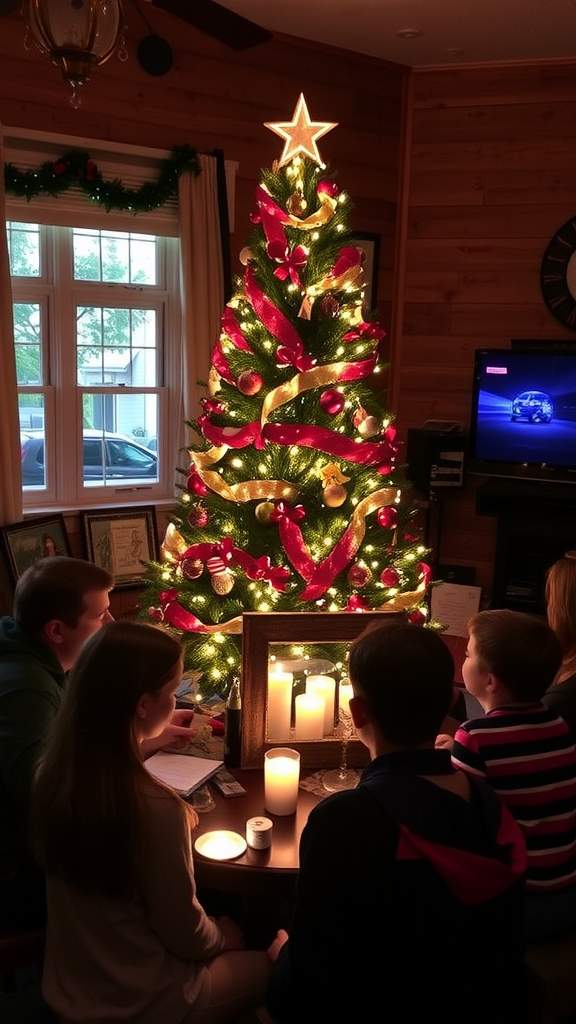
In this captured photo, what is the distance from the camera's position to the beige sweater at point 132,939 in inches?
55.1

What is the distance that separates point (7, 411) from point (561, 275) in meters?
3.05

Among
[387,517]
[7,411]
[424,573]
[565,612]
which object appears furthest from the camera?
[7,411]

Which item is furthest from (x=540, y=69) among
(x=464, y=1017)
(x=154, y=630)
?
(x=464, y=1017)

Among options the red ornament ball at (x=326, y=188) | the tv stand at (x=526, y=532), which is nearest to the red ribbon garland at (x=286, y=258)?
the red ornament ball at (x=326, y=188)

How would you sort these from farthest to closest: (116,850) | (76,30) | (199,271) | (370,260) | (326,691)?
(370,260), (199,271), (326,691), (76,30), (116,850)

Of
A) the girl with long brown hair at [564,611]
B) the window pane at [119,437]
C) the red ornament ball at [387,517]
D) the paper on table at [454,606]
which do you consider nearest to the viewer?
the girl with long brown hair at [564,611]

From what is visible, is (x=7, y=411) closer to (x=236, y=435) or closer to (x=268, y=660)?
(x=236, y=435)

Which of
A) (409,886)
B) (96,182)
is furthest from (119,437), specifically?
(409,886)

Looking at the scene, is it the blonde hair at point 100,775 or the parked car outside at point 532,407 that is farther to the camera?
the parked car outside at point 532,407

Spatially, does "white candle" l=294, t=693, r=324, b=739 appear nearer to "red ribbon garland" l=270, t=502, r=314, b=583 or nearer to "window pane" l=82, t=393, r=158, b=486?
"red ribbon garland" l=270, t=502, r=314, b=583

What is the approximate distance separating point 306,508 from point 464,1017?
138 centimetres

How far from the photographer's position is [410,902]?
1.19 metres

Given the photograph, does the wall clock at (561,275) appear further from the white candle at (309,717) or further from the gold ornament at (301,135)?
the white candle at (309,717)

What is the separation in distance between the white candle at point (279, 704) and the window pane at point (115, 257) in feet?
9.63
